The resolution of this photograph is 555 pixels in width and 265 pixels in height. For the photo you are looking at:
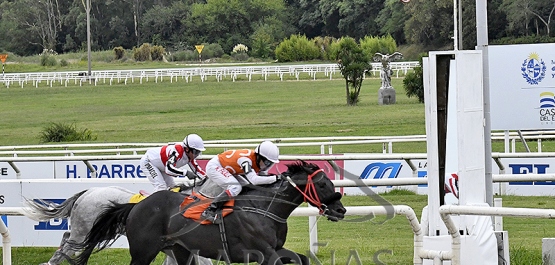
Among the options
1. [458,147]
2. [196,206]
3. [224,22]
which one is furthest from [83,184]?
[224,22]

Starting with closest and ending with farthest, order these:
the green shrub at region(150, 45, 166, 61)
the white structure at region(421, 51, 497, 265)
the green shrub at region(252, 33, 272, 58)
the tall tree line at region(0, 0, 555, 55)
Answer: the white structure at region(421, 51, 497, 265)
the tall tree line at region(0, 0, 555, 55)
the green shrub at region(252, 33, 272, 58)
the green shrub at region(150, 45, 166, 61)

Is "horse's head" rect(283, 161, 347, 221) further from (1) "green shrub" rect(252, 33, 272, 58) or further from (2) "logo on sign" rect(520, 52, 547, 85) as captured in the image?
(1) "green shrub" rect(252, 33, 272, 58)

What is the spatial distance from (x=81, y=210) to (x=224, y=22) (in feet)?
199

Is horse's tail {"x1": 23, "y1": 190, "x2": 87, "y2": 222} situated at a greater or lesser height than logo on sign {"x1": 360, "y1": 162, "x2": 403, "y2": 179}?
greater

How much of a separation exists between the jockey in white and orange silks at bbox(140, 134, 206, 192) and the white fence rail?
33.5 m

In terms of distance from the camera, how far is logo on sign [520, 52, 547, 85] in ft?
35.7

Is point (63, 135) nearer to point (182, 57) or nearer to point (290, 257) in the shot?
point (290, 257)

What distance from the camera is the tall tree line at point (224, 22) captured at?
5062 centimetres

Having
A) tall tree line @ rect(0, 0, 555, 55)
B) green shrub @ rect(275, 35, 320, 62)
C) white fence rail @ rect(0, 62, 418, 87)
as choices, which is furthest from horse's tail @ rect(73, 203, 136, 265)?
green shrub @ rect(275, 35, 320, 62)

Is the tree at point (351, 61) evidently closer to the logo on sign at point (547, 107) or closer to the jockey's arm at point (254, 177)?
the logo on sign at point (547, 107)

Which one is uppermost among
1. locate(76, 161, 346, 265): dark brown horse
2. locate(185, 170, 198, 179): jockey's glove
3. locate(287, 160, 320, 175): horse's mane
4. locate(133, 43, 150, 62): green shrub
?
locate(133, 43, 150, 62): green shrub

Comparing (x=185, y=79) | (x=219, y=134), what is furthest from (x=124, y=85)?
(x=219, y=134)

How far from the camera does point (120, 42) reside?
7169 centimetres

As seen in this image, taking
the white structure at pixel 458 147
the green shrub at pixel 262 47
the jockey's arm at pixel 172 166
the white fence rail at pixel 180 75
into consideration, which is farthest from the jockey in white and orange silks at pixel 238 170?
the green shrub at pixel 262 47
